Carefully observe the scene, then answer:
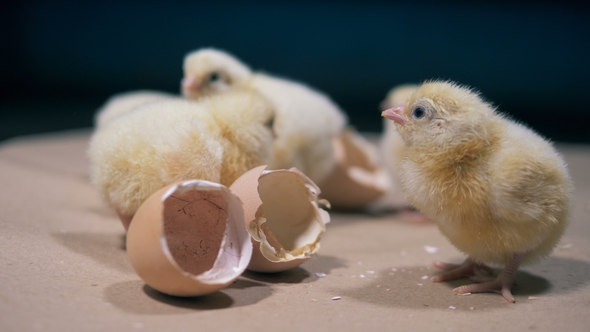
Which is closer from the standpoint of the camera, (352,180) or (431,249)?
(431,249)

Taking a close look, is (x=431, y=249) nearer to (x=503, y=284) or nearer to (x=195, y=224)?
(x=503, y=284)

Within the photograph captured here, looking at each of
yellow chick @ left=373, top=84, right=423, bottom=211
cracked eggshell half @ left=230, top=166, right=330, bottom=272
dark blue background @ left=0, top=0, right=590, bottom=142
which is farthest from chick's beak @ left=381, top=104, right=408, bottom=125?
dark blue background @ left=0, top=0, right=590, bottom=142

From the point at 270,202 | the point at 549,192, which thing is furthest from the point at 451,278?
the point at 270,202

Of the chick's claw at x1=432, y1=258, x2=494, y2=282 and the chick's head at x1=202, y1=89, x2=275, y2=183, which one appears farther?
the chick's head at x1=202, y1=89, x2=275, y2=183

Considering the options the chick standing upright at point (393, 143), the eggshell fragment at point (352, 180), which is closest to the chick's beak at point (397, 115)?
the chick standing upright at point (393, 143)

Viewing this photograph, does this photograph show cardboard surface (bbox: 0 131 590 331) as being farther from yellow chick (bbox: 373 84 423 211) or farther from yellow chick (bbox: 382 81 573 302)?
yellow chick (bbox: 373 84 423 211)

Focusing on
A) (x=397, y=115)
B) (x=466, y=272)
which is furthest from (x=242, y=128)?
(x=466, y=272)

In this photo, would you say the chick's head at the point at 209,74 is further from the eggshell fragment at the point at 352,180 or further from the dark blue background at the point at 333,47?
the dark blue background at the point at 333,47

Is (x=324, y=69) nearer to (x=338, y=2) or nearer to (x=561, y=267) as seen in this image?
(x=338, y=2)
